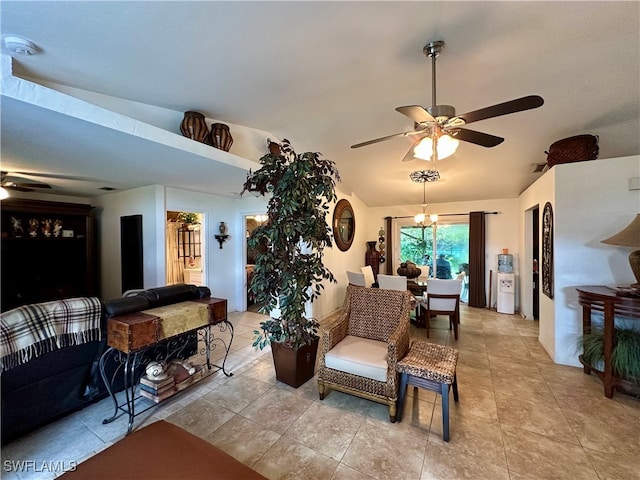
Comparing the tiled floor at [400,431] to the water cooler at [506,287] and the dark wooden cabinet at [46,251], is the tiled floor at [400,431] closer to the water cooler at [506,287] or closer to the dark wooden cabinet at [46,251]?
the water cooler at [506,287]

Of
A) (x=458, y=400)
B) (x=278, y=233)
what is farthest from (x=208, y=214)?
(x=458, y=400)

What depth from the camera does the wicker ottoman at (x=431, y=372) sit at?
184 centimetres

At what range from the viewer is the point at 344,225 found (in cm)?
541

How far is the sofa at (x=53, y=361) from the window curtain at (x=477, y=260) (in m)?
5.81

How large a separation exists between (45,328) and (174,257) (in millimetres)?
4736

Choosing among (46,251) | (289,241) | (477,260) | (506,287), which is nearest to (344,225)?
(477,260)

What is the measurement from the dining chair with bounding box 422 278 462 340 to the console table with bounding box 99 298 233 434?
2895 millimetres

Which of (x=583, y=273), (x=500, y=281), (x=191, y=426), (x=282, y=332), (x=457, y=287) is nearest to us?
(x=191, y=426)

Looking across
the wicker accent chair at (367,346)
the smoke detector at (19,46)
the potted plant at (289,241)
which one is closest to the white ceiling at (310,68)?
the smoke detector at (19,46)

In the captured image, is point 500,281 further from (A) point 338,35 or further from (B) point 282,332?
(A) point 338,35

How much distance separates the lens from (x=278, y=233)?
2346mm

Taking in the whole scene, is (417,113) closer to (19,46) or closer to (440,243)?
(19,46)

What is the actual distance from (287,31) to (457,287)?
3.69 meters

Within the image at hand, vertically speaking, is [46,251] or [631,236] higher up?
[631,236]
